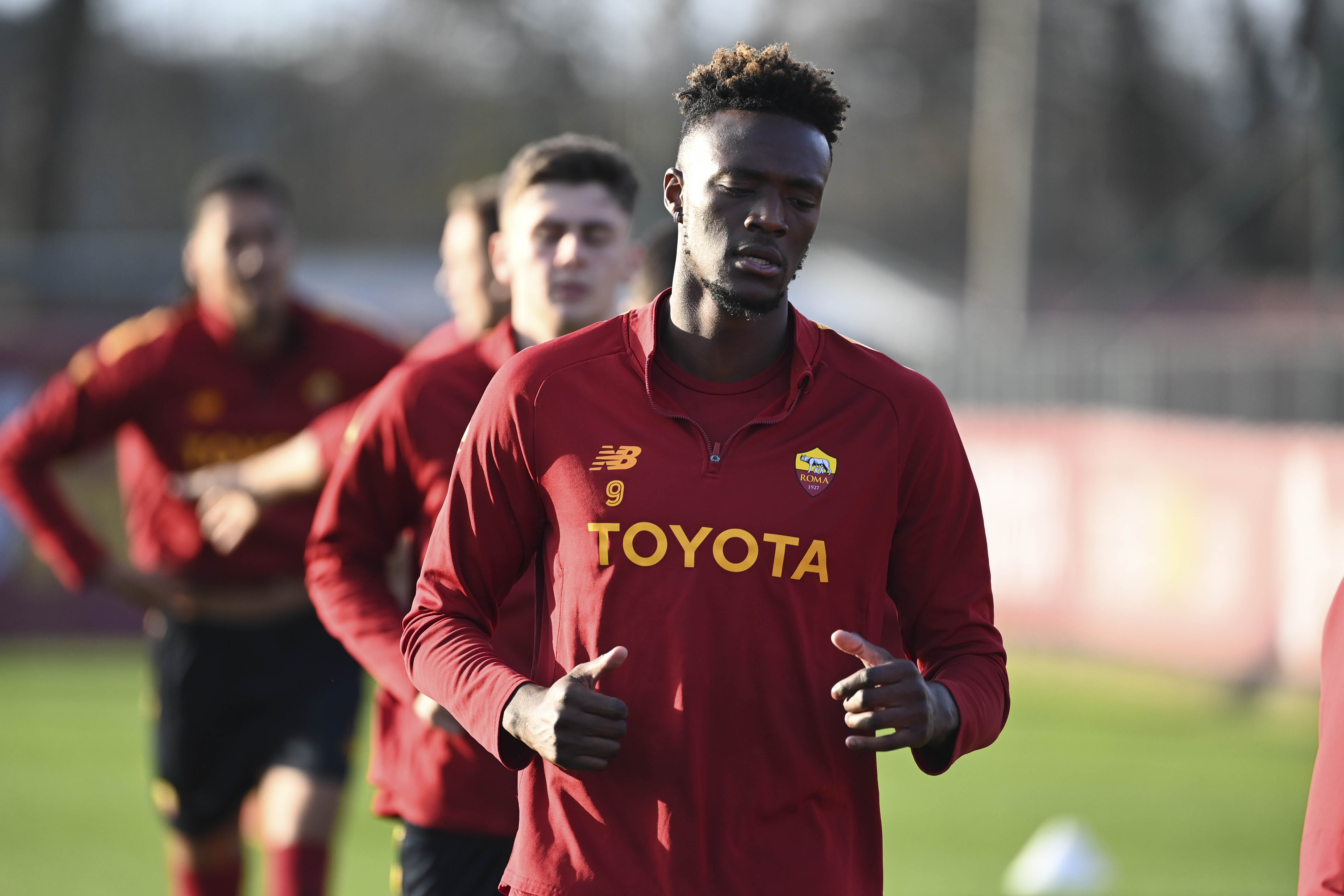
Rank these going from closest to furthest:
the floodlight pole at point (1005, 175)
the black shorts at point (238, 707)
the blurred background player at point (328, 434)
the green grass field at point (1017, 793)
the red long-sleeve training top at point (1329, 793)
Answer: the red long-sleeve training top at point (1329, 793) < the blurred background player at point (328, 434) < the black shorts at point (238, 707) < the green grass field at point (1017, 793) < the floodlight pole at point (1005, 175)

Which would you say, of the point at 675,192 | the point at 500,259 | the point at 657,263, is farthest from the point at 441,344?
the point at 675,192

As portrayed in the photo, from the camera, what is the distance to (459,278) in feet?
19.8

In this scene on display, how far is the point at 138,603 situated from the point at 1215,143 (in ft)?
129

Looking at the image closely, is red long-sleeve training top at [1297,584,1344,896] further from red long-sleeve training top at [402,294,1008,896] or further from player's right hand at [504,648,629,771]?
player's right hand at [504,648,629,771]

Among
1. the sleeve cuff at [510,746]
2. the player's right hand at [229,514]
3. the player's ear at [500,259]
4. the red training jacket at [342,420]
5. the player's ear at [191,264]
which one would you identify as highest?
the player's ear at [191,264]

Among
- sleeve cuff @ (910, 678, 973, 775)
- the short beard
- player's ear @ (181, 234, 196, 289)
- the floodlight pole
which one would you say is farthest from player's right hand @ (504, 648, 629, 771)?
the floodlight pole

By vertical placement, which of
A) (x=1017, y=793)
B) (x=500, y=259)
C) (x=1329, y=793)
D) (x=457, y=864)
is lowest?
(x=1017, y=793)

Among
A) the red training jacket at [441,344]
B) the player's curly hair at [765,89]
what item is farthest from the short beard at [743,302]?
the red training jacket at [441,344]

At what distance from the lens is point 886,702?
2910 millimetres

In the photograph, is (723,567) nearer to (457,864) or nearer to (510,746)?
(510,746)

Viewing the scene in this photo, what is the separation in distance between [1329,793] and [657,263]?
3012 millimetres

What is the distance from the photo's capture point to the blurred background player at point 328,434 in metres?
5.24

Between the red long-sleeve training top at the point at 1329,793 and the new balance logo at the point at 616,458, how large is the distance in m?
1.16

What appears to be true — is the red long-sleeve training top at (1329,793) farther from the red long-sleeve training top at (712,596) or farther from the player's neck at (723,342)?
the player's neck at (723,342)
